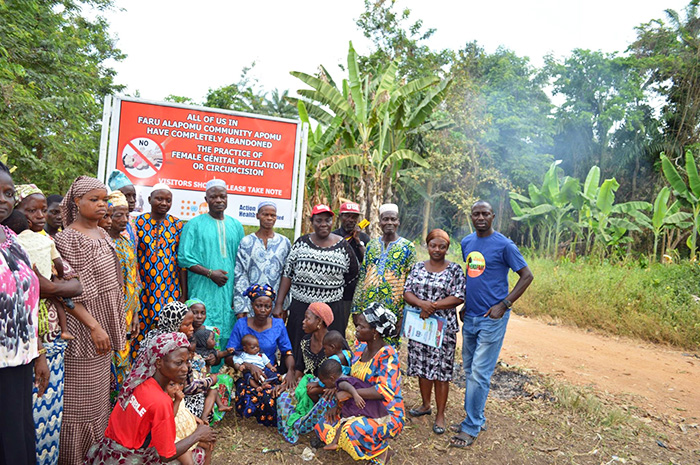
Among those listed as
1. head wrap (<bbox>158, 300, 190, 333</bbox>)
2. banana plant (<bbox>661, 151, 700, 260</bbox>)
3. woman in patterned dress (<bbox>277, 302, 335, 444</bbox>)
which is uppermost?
banana plant (<bbox>661, 151, 700, 260</bbox>)

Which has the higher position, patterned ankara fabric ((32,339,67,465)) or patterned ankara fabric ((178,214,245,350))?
patterned ankara fabric ((178,214,245,350))

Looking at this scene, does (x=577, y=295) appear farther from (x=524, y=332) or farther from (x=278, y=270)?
(x=278, y=270)

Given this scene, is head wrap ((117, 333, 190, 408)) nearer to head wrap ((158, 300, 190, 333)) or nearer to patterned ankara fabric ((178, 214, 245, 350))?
head wrap ((158, 300, 190, 333))

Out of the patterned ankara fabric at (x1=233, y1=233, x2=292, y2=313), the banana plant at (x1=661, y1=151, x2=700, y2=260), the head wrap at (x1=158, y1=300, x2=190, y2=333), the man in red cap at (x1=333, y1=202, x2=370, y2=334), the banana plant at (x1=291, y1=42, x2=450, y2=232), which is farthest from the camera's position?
the banana plant at (x1=661, y1=151, x2=700, y2=260)

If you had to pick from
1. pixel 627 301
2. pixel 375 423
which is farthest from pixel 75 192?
pixel 627 301

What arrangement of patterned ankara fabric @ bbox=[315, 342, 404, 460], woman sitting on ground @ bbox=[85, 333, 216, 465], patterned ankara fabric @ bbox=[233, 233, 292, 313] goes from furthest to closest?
patterned ankara fabric @ bbox=[233, 233, 292, 313], patterned ankara fabric @ bbox=[315, 342, 404, 460], woman sitting on ground @ bbox=[85, 333, 216, 465]

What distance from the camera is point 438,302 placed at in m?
3.76

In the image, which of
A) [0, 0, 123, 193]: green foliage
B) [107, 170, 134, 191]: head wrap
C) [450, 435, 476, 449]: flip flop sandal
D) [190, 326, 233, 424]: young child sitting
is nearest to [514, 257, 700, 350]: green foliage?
[450, 435, 476, 449]: flip flop sandal

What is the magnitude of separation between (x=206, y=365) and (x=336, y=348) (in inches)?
40.8

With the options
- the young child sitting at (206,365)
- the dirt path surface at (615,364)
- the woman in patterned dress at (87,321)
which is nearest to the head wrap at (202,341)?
the young child sitting at (206,365)

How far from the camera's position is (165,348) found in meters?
2.48

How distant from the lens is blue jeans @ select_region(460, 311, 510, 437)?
→ 376 cm

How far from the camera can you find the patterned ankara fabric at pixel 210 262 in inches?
161

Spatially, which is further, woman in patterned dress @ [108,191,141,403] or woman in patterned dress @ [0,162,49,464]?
woman in patterned dress @ [108,191,141,403]
